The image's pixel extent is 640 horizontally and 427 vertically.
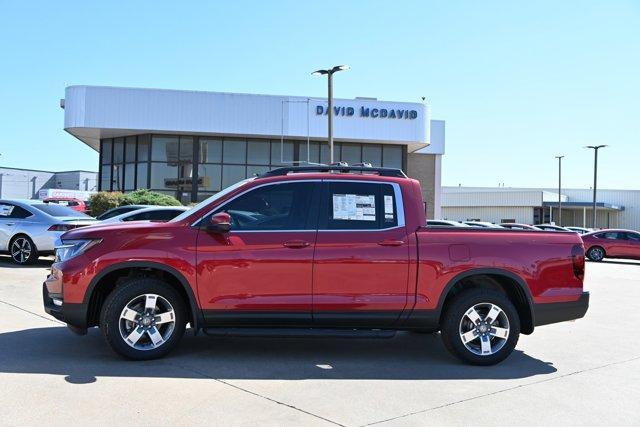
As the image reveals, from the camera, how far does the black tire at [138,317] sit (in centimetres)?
582

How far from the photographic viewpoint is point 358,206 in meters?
6.18

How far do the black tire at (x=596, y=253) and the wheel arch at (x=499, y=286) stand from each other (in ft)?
69.5

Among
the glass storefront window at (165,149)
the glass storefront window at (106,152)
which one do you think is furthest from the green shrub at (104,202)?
the glass storefront window at (106,152)

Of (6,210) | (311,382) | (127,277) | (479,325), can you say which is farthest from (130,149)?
(311,382)

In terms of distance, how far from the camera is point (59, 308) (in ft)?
19.5

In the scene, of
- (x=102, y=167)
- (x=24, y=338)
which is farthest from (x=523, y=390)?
(x=102, y=167)

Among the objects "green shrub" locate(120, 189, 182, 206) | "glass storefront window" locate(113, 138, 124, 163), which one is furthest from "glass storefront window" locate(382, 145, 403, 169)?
"glass storefront window" locate(113, 138, 124, 163)

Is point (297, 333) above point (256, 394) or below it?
above

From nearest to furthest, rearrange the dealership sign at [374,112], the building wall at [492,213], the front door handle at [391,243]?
the front door handle at [391,243] < the dealership sign at [374,112] < the building wall at [492,213]

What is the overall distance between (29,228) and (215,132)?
724 inches

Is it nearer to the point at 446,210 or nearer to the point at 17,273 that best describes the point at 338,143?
the point at 17,273

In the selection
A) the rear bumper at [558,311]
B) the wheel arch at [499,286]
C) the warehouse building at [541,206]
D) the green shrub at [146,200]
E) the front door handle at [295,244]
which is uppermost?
the warehouse building at [541,206]

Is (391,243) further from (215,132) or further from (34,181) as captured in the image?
(34,181)

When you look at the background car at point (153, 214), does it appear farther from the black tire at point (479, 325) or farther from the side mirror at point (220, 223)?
the black tire at point (479, 325)
